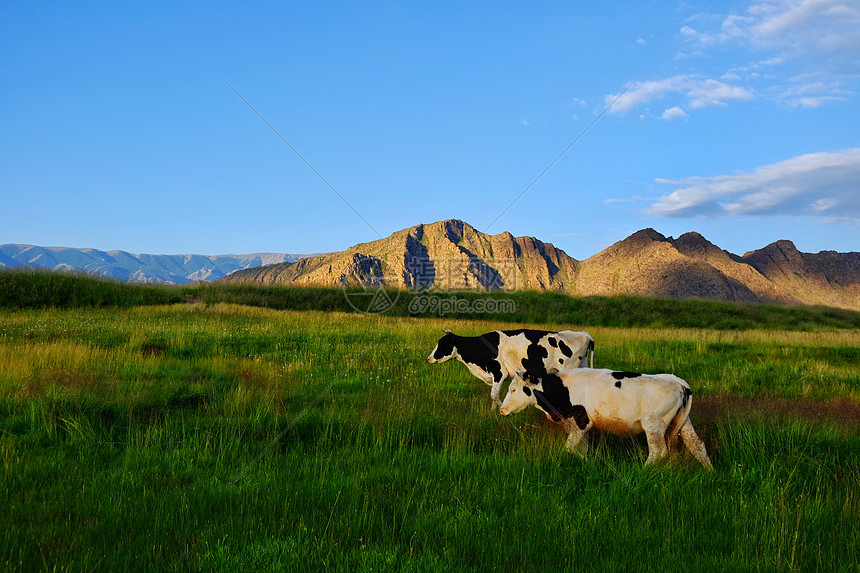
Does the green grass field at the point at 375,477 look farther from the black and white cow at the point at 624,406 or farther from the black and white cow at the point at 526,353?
the black and white cow at the point at 526,353

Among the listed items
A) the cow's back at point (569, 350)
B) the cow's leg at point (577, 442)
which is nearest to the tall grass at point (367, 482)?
the cow's leg at point (577, 442)

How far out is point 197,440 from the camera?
288 inches

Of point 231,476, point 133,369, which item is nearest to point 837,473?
point 231,476

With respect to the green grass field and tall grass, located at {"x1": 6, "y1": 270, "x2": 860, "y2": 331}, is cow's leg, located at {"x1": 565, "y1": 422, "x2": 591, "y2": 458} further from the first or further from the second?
tall grass, located at {"x1": 6, "y1": 270, "x2": 860, "y2": 331}

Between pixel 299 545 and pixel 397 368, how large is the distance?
9.75m

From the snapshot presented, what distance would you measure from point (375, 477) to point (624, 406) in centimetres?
380

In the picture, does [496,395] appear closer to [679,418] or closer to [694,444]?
[679,418]

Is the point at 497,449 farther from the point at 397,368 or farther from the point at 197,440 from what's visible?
the point at 397,368

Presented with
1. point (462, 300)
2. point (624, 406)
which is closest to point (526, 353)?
point (624, 406)

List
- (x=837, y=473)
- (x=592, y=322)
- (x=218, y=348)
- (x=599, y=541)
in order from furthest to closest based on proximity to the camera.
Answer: (x=592, y=322)
(x=218, y=348)
(x=837, y=473)
(x=599, y=541)

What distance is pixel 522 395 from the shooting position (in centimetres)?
811

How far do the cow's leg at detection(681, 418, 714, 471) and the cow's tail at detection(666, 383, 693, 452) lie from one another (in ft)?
0.27

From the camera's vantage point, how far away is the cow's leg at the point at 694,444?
694 cm

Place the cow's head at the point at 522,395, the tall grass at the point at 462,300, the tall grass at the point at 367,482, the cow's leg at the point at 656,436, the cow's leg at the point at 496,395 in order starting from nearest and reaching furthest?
the tall grass at the point at 367,482, the cow's leg at the point at 656,436, the cow's head at the point at 522,395, the cow's leg at the point at 496,395, the tall grass at the point at 462,300
